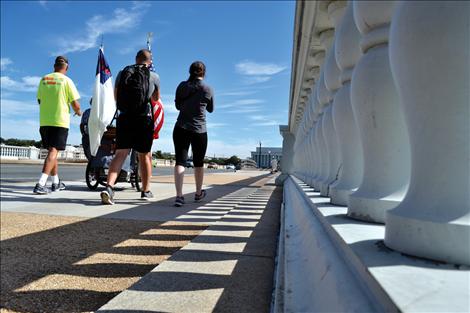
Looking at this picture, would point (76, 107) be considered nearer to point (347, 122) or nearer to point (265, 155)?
point (347, 122)

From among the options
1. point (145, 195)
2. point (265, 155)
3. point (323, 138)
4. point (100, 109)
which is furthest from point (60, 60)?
point (265, 155)

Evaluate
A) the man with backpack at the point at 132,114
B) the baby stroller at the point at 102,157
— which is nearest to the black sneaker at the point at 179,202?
the man with backpack at the point at 132,114

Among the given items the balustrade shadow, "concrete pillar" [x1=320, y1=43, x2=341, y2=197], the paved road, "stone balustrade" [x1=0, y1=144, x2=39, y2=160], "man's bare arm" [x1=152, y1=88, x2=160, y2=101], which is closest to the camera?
the balustrade shadow

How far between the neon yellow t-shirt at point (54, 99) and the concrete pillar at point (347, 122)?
464cm

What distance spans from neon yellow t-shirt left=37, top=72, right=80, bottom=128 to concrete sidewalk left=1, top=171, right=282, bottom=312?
6.19 ft

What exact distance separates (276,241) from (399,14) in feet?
5.83

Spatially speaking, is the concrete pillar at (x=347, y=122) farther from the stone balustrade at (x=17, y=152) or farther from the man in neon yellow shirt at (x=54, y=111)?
the stone balustrade at (x=17, y=152)

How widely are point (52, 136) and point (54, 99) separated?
0.50 m

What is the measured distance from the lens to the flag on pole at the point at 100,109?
16.8ft

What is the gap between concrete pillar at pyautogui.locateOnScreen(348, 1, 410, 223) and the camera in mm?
1101

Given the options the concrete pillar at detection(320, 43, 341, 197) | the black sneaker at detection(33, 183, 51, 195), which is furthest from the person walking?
the concrete pillar at detection(320, 43, 341, 197)

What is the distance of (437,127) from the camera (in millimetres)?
727

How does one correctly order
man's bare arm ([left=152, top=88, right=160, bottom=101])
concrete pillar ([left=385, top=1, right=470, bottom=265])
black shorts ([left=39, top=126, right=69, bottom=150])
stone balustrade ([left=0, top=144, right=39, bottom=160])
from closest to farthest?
concrete pillar ([left=385, top=1, right=470, bottom=265]) → man's bare arm ([left=152, top=88, right=160, bottom=101]) → black shorts ([left=39, top=126, right=69, bottom=150]) → stone balustrade ([left=0, top=144, right=39, bottom=160])

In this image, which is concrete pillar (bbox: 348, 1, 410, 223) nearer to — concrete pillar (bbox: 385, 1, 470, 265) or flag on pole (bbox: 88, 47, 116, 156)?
concrete pillar (bbox: 385, 1, 470, 265)
